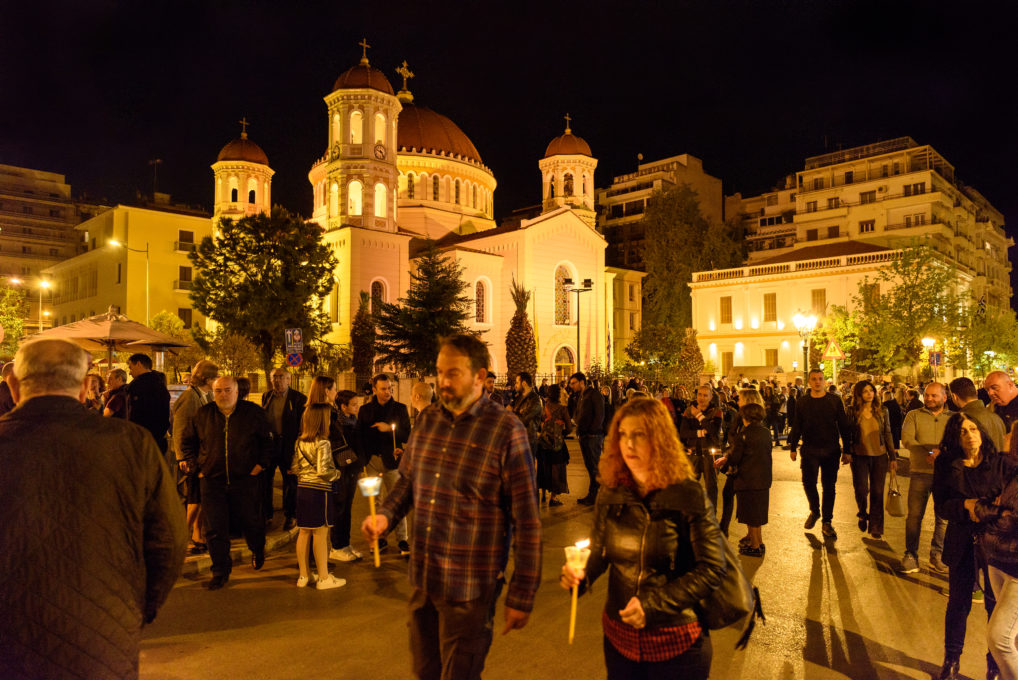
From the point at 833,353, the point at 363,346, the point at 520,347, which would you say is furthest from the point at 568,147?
the point at 833,353

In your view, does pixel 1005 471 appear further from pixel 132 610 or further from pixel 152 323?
pixel 152 323

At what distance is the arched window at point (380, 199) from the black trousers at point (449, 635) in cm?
3930

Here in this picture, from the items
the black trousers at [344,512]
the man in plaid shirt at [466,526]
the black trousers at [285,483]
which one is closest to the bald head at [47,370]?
the man in plaid shirt at [466,526]

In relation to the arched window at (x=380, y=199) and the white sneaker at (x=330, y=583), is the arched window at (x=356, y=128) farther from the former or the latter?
the white sneaker at (x=330, y=583)

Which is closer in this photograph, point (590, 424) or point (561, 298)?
point (590, 424)

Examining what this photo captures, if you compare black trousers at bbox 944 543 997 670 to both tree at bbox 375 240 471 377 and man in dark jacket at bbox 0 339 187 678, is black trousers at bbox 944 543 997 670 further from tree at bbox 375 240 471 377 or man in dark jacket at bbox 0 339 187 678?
tree at bbox 375 240 471 377

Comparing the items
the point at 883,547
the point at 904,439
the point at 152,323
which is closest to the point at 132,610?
the point at 904,439

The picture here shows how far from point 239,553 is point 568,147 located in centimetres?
4686

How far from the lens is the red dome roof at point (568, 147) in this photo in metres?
50.9

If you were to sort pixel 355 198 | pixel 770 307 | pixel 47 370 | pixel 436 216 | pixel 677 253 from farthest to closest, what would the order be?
pixel 677 253 → pixel 436 216 → pixel 770 307 → pixel 355 198 → pixel 47 370

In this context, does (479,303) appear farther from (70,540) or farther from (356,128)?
(70,540)

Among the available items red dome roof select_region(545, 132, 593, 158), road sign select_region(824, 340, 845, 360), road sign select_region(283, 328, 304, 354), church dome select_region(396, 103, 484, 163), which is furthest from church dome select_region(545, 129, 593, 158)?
road sign select_region(283, 328, 304, 354)

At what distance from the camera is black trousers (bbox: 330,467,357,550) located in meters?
7.27

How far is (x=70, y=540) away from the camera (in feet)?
7.91
